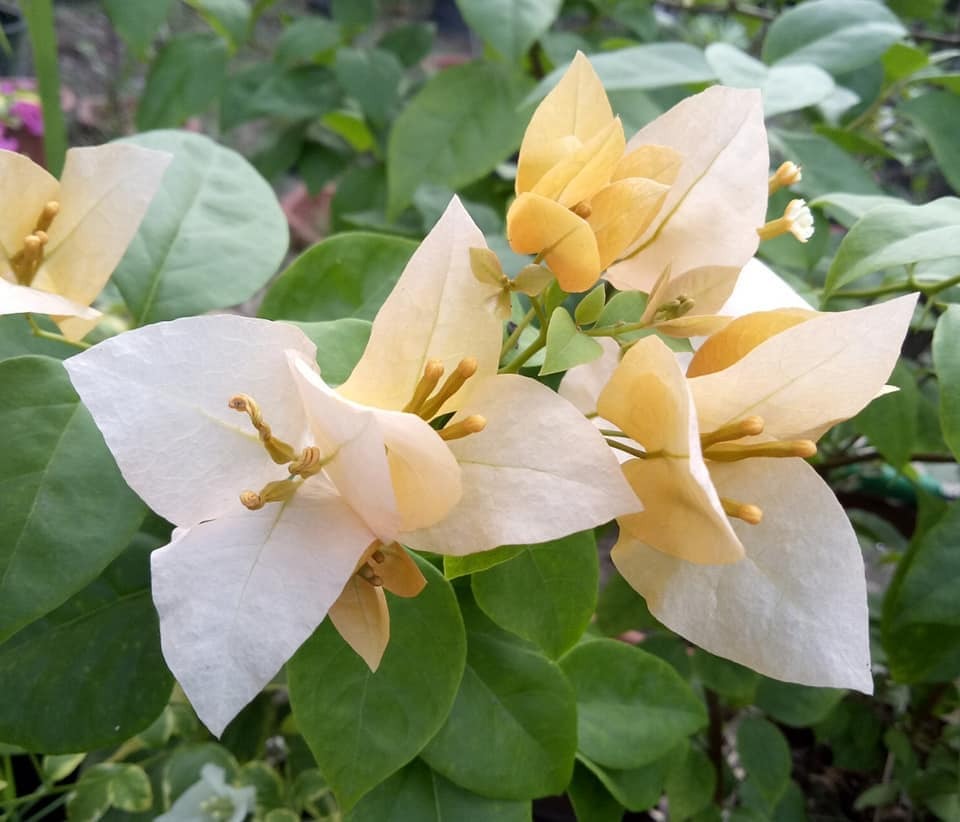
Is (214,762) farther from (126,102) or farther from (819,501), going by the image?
(126,102)

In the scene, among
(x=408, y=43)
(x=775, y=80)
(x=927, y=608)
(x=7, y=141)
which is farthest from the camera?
(x=7, y=141)

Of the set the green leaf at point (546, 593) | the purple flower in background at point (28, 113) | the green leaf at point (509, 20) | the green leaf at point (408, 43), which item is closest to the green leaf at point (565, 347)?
the green leaf at point (546, 593)

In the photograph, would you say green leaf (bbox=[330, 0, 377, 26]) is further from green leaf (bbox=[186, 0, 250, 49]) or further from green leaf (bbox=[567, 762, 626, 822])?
green leaf (bbox=[567, 762, 626, 822])

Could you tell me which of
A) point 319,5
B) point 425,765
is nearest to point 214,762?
point 425,765

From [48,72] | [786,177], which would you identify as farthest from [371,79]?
[786,177]

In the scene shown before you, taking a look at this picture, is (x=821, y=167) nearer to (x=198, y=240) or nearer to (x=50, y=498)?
(x=198, y=240)

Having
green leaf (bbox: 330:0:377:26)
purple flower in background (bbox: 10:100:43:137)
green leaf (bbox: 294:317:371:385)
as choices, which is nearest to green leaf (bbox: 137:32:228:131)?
green leaf (bbox: 330:0:377:26)
